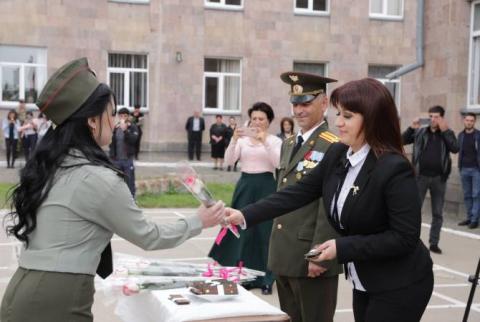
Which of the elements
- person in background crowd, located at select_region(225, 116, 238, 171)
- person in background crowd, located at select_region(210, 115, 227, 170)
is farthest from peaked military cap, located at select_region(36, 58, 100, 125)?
person in background crowd, located at select_region(225, 116, 238, 171)

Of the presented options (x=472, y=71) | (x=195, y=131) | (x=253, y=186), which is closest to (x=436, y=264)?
(x=253, y=186)

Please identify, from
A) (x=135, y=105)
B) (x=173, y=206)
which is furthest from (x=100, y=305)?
(x=135, y=105)

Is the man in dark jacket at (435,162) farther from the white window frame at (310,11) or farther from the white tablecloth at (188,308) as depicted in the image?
the white window frame at (310,11)

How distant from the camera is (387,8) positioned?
2683 centimetres

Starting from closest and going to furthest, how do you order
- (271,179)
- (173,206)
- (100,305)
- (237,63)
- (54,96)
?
(54,96), (100,305), (271,179), (173,206), (237,63)

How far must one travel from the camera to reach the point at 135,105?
22.7m

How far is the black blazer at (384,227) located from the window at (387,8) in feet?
81.4

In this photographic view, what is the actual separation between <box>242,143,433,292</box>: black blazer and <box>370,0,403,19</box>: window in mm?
24809

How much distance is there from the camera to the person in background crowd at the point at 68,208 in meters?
2.53

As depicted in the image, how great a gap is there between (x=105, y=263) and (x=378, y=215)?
44.2 inches

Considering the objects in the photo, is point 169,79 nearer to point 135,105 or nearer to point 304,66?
point 135,105

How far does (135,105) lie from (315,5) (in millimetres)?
8095

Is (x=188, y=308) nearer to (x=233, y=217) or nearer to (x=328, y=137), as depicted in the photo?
(x=233, y=217)

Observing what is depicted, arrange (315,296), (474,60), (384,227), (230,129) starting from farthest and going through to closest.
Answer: (230,129) < (474,60) < (315,296) < (384,227)
